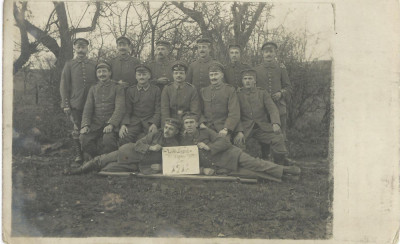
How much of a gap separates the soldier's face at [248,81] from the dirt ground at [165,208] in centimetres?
127

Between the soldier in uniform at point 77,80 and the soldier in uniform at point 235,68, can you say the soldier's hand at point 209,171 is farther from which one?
the soldier in uniform at point 77,80

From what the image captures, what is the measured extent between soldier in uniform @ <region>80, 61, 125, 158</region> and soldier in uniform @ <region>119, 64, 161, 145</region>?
100 mm

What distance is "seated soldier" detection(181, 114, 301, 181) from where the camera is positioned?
480 cm

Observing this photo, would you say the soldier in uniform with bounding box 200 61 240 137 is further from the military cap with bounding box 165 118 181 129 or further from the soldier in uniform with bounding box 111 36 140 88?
the soldier in uniform with bounding box 111 36 140 88

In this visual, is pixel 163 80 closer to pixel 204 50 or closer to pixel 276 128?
pixel 204 50

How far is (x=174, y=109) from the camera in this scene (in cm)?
491

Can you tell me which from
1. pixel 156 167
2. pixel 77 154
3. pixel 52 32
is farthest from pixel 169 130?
pixel 52 32

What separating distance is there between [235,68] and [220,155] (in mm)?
1175

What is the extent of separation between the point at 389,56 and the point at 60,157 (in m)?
4.53

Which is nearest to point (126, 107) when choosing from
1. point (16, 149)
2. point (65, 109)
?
point (65, 109)

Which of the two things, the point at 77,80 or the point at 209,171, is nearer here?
the point at 209,171

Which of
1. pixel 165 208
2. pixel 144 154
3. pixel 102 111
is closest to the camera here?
pixel 165 208

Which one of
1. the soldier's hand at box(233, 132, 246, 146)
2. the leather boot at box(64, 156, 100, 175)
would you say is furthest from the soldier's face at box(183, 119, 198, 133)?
the leather boot at box(64, 156, 100, 175)

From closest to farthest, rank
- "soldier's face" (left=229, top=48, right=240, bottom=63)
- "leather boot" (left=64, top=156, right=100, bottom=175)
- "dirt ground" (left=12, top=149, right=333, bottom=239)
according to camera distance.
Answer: "dirt ground" (left=12, top=149, right=333, bottom=239) → "leather boot" (left=64, top=156, right=100, bottom=175) → "soldier's face" (left=229, top=48, right=240, bottom=63)
